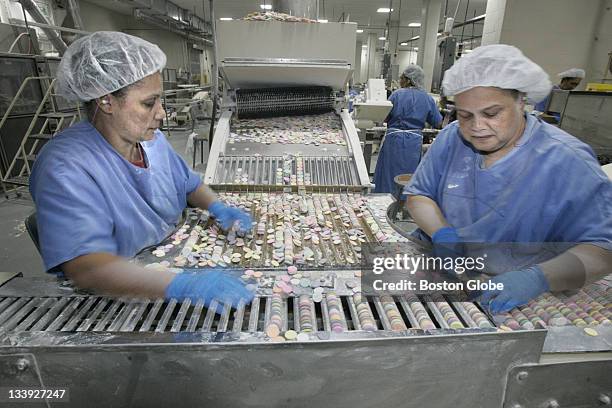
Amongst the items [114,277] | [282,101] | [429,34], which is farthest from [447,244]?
[429,34]

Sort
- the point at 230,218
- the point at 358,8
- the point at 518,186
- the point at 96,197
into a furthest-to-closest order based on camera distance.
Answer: the point at 358,8
the point at 230,218
the point at 518,186
the point at 96,197

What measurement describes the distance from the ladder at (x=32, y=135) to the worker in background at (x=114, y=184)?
4.08 m

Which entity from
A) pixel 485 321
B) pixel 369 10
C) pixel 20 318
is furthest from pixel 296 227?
pixel 369 10

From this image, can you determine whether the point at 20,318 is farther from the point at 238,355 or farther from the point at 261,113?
the point at 261,113

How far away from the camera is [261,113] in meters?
3.14

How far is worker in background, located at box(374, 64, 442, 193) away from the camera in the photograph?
4250 millimetres

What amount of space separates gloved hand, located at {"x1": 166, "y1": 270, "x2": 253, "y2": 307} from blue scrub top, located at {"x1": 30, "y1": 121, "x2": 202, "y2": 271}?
0.31 metres

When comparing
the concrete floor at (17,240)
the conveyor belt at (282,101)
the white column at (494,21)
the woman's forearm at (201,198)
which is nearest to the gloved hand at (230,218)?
the woman's forearm at (201,198)

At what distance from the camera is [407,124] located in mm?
4320

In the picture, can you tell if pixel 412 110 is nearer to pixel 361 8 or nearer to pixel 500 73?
pixel 500 73

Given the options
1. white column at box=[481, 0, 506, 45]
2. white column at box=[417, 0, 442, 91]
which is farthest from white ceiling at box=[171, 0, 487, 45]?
white column at box=[481, 0, 506, 45]

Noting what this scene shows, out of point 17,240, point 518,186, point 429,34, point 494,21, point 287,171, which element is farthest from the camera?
point 429,34
